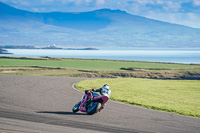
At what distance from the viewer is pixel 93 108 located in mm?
15578

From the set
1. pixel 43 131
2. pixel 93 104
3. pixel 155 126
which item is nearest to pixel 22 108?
pixel 93 104

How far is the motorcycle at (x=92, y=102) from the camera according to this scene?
1523 cm

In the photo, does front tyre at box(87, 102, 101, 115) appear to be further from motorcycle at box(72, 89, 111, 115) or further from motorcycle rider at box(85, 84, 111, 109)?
motorcycle rider at box(85, 84, 111, 109)

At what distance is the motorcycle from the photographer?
15.2 m

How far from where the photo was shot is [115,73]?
57594 millimetres

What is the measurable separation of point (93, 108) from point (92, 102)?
1.49 ft

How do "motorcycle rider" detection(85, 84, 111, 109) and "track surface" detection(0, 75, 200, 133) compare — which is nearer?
"track surface" detection(0, 75, 200, 133)

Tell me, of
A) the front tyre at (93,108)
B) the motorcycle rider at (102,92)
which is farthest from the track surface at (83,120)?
the motorcycle rider at (102,92)

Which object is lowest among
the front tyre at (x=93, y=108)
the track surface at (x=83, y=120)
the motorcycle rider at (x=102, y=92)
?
the track surface at (x=83, y=120)

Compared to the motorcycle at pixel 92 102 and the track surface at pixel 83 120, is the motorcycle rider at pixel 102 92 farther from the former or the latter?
the track surface at pixel 83 120

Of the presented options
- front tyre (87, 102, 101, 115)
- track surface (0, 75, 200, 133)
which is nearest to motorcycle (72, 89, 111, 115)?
front tyre (87, 102, 101, 115)

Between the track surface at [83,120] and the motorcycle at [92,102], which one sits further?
the motorcycle at [92,102]

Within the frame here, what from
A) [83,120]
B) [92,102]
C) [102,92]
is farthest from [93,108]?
[83,120]

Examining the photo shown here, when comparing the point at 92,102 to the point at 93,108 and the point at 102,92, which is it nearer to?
the point at 93,108
